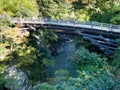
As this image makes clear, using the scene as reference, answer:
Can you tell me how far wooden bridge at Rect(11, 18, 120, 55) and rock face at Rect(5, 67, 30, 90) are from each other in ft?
21.9

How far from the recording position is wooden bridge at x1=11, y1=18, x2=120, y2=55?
32.6 m

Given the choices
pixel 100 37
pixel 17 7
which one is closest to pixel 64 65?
pixel 100 37

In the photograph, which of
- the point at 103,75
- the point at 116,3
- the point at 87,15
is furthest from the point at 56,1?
the point at 103,75

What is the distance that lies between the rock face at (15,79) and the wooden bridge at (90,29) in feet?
21.9

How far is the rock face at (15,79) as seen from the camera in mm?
29766

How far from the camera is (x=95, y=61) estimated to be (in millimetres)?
27641

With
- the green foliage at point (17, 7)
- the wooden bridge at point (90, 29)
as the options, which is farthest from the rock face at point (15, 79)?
the green foliage at point (17, 7)

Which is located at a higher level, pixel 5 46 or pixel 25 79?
pixel 5 46

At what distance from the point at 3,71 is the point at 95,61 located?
10374mm

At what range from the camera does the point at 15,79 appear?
30422 mm

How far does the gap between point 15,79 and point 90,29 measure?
34.2 ft

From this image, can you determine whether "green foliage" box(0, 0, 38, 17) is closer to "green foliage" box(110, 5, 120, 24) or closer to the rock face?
the rock face

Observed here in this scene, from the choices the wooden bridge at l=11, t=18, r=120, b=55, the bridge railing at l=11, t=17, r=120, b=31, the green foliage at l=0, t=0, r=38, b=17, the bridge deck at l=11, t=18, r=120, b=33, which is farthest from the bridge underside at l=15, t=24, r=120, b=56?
the green foliage at l=0, t=0, r=38, b=17

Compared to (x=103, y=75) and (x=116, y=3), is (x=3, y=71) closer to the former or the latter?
(x=103, y=75)
